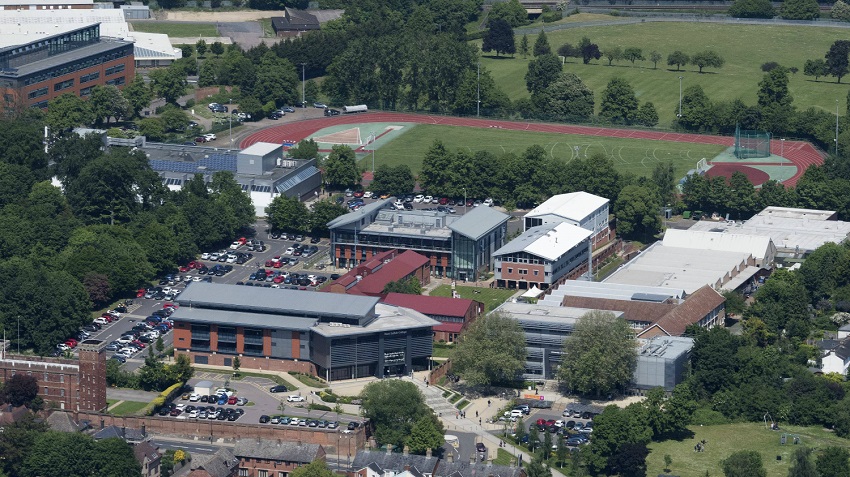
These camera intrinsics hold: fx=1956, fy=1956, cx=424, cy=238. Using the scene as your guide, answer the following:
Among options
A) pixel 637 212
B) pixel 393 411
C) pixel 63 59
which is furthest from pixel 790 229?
pixel 63 59

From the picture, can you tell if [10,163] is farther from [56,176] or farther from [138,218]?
[138,218]

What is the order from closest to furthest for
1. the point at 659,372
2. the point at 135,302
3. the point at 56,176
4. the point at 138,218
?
the point at 659,372, the point at 135,302, the point at 138,218, the point at 56,176

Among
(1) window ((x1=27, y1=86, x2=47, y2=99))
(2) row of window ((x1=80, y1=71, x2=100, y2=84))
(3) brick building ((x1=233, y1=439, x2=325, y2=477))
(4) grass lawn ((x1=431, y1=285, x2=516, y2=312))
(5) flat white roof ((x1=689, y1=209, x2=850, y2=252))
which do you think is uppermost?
(2) row of window ((x1=80, y1=71, x2=100, y2=84))

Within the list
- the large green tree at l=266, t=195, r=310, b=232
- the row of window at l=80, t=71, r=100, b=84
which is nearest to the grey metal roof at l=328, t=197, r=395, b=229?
the large green tree at l=266, t=195, r=310, b=232

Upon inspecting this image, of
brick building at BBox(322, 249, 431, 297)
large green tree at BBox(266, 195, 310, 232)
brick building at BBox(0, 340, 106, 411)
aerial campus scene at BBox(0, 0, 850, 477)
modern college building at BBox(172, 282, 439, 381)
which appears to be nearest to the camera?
aerial campus scene at BBox(0, 0, 850, 477)

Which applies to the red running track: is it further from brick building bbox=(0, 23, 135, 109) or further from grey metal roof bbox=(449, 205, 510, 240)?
grey metal roof bbox=(449, 205, 510, 240)

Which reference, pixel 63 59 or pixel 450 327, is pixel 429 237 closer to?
pixel 450 327

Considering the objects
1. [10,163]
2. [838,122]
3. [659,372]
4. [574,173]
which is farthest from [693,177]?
[10,163]
